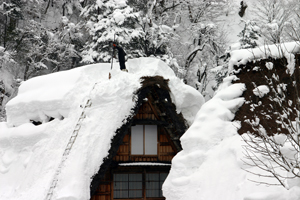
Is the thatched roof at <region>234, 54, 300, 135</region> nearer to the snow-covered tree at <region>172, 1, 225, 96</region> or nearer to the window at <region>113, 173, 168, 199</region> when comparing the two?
the window at <region>113, 173, 168, 199</region>

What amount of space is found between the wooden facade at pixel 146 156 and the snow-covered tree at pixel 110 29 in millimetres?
8163

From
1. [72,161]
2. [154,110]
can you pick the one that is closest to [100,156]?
[72,161]

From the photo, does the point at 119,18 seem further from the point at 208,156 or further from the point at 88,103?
the point at 208,156

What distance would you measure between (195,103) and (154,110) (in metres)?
1.62

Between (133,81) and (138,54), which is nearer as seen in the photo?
(133,81)

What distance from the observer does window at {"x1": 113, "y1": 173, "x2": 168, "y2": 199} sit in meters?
12.1

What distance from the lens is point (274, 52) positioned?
896 cm

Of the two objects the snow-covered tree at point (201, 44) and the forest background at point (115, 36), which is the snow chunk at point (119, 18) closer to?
the forest background at point (115, 36)

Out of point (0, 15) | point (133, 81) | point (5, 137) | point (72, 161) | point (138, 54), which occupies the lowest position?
point (72, 161)

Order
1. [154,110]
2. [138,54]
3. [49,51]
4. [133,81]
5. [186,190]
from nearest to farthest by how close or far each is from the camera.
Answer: [186,190] < [133,81] < [154,110] < [138,54] < [49,51]

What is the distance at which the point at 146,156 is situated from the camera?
12.4 metres

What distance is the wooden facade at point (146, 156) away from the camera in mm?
11977

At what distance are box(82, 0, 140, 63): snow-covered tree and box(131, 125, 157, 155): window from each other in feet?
27.1

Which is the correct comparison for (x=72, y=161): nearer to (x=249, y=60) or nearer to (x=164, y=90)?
(x=164, y=90)
